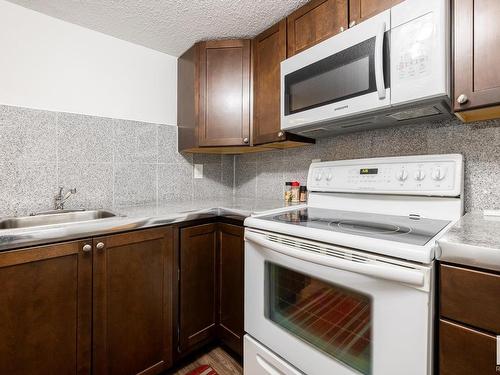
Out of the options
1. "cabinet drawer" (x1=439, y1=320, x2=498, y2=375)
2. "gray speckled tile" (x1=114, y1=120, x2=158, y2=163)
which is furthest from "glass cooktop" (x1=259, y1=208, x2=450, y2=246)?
"gray speckled tile" (x1=114, y1=120, x2=158, y2=163)

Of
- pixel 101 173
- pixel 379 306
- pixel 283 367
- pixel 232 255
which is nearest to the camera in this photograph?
pixel 379 306

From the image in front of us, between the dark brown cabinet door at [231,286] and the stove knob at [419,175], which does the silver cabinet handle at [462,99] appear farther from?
the dark brown cabinet door at [231,286]

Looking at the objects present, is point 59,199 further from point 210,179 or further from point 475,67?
point 475,67

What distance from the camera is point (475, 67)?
0.91m

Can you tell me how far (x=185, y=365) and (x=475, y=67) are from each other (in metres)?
2.00

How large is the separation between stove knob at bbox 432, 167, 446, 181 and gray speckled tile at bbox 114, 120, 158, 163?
5.71ft

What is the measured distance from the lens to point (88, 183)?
1.66m

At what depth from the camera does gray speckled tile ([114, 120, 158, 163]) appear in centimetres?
180

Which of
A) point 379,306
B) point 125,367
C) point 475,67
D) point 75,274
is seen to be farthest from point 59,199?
point 475,67

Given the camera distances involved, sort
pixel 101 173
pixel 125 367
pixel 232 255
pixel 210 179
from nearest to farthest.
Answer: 1. pixel 125 367
2. pixel 232 255
3. pixel 101 173
4. pixel 210 179

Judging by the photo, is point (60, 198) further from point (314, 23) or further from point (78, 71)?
point (314, 23)

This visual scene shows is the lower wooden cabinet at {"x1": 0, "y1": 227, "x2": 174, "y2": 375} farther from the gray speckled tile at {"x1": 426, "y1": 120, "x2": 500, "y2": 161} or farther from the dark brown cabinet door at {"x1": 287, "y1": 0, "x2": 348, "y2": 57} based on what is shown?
the gray speckled tile at {"x1": 426, "y1": 120, "x2": 500, "y2": 161}

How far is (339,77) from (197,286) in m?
1.36

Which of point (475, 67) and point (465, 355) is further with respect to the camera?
point (475, 67)
